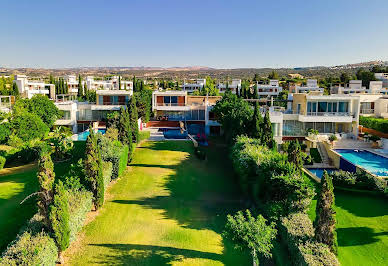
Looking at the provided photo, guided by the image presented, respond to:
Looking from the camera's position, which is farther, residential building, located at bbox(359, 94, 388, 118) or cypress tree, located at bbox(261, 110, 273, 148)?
residential building, located at bbox(359, 94, 388, 118)

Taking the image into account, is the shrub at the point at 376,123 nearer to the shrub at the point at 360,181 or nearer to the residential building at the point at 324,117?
the residential building at the point at 324,117

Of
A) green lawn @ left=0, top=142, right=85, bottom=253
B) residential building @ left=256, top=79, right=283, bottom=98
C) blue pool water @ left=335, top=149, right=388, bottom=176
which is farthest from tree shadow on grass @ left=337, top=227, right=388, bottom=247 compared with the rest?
residential building @ left=256, top=79, right=283, bottom=98

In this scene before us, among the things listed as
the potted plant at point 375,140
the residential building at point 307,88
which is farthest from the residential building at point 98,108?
the residential building at point 307,88

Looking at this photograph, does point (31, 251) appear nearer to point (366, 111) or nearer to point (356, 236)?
point (356, 236)

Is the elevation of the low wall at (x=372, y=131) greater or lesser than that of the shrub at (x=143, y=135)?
greater

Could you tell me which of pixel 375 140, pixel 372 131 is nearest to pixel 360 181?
pixel 375 140

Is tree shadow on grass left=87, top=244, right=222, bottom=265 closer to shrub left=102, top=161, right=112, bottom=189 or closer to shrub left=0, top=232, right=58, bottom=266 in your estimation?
shrub left=0, top=232, right=58, bottom=266

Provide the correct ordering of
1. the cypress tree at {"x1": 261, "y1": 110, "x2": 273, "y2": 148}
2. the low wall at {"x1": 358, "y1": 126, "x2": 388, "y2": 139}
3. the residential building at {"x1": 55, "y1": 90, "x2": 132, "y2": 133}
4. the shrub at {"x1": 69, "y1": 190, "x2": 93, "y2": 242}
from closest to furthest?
the shrub at {"x1": 69, "y1": 190, "x2": 93, "y2": 242}, the cypress tree at {"x1": 261, "y1": 110, "x2": 273, "y2": 148}, the low wall at {"x1": 358, "y1": 126, "x2": 388, "y2": 139}, the residential building at {"x1": 55, "y1": 90, "x2": 132, "y2": 133}
